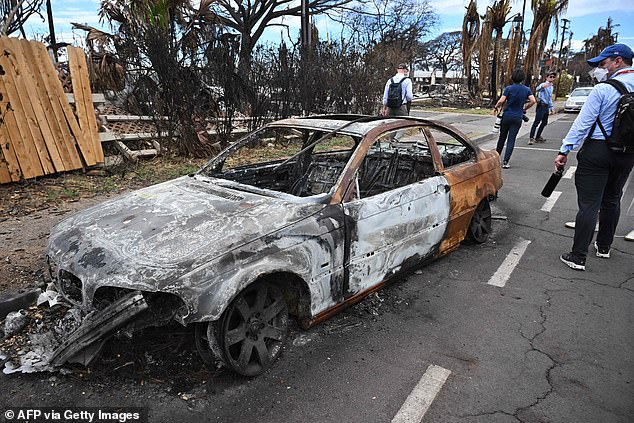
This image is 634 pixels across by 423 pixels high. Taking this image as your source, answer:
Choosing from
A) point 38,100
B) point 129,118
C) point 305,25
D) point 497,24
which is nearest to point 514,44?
point 497,24

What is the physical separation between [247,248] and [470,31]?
24.4 metres

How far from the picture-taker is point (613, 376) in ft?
8.66

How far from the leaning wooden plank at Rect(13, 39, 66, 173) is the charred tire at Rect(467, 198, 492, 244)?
19.8 feet

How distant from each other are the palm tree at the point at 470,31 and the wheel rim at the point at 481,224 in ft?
68.8

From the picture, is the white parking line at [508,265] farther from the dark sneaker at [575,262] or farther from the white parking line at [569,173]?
the white parking line at [569,173]

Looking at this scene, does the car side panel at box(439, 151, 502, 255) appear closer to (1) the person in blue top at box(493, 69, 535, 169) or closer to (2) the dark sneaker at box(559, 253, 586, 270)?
(2) the dark sneaker at box(559, 253, 586, 270)

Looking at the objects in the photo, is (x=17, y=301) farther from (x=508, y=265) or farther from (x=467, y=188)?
(x=508, y=265)

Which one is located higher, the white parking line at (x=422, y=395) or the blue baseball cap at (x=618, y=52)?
the blue baseball cap at (x=618, y=52)

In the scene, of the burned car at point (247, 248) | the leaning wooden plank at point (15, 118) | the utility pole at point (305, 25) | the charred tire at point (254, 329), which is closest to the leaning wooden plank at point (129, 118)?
the leaning wooden plank at point (15, 118)

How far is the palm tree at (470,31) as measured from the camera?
2241 cm

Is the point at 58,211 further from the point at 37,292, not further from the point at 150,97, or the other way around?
the point at 150,97

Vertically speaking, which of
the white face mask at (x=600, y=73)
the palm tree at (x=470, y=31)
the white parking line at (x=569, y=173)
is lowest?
the white parking line at (x=569, y=173)

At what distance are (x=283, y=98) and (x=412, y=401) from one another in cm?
861

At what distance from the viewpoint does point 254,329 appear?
2.60 meters
